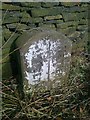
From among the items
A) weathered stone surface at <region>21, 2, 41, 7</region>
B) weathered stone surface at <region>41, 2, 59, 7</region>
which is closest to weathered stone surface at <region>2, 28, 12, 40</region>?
weathered stone surface at <region>21, 2, 41, 7</region>

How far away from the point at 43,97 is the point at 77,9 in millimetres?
1344

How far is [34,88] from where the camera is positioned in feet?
12.4

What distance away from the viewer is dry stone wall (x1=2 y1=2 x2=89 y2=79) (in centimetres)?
366

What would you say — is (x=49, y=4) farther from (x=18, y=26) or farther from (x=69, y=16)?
(x=18, y=26)

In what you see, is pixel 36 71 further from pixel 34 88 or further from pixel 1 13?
pixel 1 13

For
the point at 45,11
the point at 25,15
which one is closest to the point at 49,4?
the point at 45,11

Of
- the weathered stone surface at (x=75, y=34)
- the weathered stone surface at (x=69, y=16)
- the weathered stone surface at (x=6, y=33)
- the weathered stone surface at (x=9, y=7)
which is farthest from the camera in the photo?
the weathered stone surface at (x=75, y=34)

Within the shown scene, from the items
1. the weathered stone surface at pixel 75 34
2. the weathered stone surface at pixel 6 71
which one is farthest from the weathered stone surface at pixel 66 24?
the weathered stone surface at pixel 6 71

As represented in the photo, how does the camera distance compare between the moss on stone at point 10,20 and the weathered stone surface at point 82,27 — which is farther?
the weathered stone surface at point 82,27

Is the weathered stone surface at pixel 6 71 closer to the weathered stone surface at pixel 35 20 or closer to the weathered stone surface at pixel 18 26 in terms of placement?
the weathered stone surface at pixel 18 26

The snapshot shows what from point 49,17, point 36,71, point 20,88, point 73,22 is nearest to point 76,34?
point 73,22

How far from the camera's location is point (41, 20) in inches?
153

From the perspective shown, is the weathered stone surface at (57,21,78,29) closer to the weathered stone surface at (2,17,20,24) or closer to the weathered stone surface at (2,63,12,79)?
the weathered stone surface at (2,17,20,24)

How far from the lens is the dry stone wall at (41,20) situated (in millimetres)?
3658
